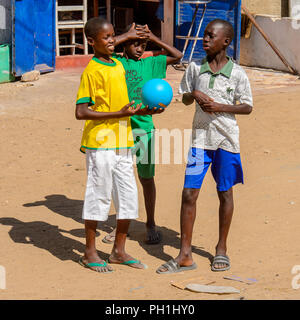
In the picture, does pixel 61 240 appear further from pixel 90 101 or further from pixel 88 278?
pixel 90 101

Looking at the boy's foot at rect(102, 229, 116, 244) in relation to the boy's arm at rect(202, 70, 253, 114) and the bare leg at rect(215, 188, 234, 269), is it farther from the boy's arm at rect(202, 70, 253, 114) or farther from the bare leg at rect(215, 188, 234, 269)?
the boy's arm at rect(202, 70, 253, 114)

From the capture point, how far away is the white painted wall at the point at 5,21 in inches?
432

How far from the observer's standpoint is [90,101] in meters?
4.45

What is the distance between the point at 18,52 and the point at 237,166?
23.0ft

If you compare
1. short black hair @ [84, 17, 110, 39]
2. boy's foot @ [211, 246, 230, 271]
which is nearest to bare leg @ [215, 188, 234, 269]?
boy's foot @ [211, 246, 230, 271]

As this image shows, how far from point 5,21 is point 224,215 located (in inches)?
292

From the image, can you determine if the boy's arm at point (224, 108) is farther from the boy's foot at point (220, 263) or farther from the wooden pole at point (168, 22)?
the wooden pole at point (168, 22)

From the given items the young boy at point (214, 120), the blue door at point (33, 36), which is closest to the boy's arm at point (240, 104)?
the young boy at point (214, 120)

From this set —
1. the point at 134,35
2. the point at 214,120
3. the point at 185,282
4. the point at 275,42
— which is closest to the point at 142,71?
the point at 134,35

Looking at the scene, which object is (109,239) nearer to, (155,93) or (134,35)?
(155,93)

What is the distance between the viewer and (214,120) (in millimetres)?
4590

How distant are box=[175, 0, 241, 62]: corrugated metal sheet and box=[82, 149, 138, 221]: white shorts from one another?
8102mm

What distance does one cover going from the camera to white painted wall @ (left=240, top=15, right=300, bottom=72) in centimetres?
1200

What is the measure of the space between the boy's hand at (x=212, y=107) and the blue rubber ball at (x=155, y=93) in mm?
267
